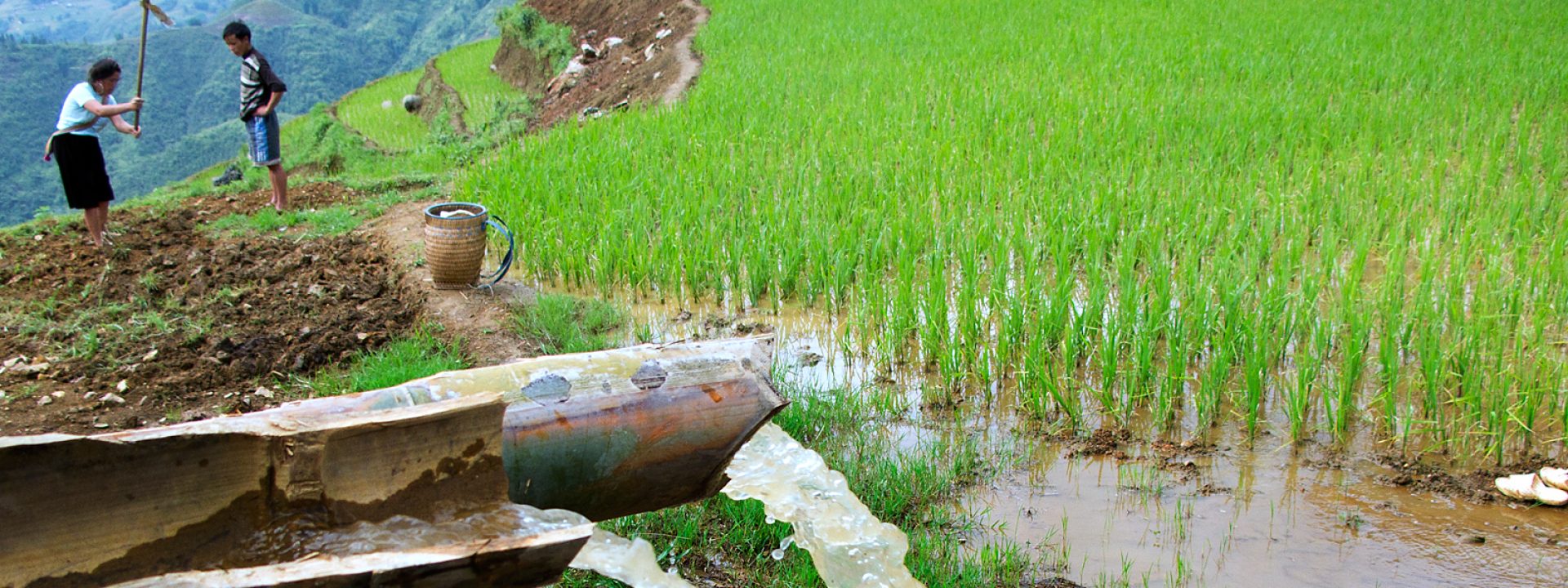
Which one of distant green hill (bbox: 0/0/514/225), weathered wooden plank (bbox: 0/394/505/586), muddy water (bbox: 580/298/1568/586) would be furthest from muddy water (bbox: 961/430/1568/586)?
distant green hill (bbox: 0/0/514/225)

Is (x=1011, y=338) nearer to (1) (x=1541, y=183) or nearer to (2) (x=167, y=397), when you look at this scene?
(2) (x=167, y=397)

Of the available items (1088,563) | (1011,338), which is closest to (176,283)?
(1011,338)

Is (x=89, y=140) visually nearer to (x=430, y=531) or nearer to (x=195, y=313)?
(x=195, y=313)

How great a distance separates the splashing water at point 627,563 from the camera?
2.37 m

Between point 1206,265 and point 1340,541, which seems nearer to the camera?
point 1340,541

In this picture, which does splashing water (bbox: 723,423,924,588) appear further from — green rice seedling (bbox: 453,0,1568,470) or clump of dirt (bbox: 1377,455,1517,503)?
clump of dirt (bbox: 1377,455,1517,503)

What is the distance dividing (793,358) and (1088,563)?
1.54 meters

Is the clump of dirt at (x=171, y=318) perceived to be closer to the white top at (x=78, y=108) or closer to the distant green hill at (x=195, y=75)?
the white top at (x=78, y=108)

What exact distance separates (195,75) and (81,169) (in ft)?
136

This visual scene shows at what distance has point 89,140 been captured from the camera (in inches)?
210

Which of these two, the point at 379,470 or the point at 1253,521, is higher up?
the point at 379,470

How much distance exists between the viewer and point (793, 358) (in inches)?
150

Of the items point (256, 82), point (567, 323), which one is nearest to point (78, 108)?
point (256, 82)

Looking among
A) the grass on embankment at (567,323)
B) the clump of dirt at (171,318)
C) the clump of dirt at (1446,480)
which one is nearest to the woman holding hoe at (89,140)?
the clump of dirt at (171,318)
